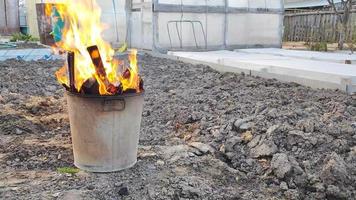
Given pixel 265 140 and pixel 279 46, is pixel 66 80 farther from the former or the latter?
pixel 279 46

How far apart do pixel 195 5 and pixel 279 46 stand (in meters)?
3.66

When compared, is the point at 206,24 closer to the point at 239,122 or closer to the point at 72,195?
→ the point at 239,122

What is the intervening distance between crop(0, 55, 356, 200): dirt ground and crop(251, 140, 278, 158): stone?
0.04ft

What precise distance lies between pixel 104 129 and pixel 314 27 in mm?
15757

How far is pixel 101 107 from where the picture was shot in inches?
132

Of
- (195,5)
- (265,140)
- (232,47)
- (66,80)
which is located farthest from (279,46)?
(66,80)

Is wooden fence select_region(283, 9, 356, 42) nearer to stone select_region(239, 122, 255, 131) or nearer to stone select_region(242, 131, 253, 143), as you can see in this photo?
stone select_region(239, 122, 255, 131)

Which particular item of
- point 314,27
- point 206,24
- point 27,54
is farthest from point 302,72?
point 314,27

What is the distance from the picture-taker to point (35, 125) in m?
4.90

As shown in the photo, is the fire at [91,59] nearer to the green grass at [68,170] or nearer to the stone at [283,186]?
the green grass at [68,170]

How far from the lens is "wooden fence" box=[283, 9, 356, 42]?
1612 centimetres

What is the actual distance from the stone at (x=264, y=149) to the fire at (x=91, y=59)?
132 cm

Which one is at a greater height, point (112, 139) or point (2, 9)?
point (2, 9)

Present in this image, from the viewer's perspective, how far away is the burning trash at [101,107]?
3.36m
